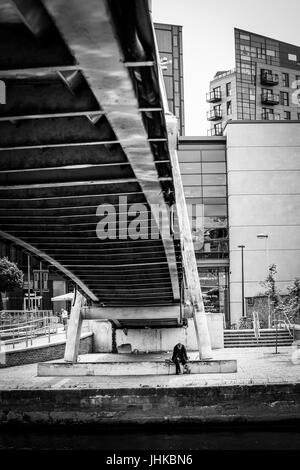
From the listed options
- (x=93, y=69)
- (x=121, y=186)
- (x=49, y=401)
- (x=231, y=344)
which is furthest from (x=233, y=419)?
(x=231, y=344)

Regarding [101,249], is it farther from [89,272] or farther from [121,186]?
[121,186]

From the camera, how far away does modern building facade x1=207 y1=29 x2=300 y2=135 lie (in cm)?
7094

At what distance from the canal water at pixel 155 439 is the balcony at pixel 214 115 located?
203 ft

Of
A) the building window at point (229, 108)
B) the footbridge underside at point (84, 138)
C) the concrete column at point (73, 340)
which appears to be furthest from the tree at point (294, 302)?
the building window at point (229, 108)

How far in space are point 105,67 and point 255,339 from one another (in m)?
26.3

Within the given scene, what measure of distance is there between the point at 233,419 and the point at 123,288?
30.3 feet

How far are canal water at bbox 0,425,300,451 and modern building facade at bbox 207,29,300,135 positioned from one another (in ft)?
185

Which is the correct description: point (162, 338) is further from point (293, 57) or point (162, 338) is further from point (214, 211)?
point (293, 57)

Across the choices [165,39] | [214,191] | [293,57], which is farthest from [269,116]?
[214,191]

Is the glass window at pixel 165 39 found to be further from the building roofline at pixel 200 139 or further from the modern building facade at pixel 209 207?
the modern building facade at pixel 209 207

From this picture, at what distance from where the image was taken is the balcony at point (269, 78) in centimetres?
7200

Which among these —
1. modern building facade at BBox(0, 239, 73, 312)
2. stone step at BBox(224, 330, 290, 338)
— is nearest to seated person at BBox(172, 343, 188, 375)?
stone step at BBox(224, 330, 290, 338)

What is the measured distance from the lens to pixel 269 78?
7281 cm

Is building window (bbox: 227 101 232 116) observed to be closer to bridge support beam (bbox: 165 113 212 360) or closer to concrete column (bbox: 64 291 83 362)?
bridge support beam (bbox: 165 113 212 360)
